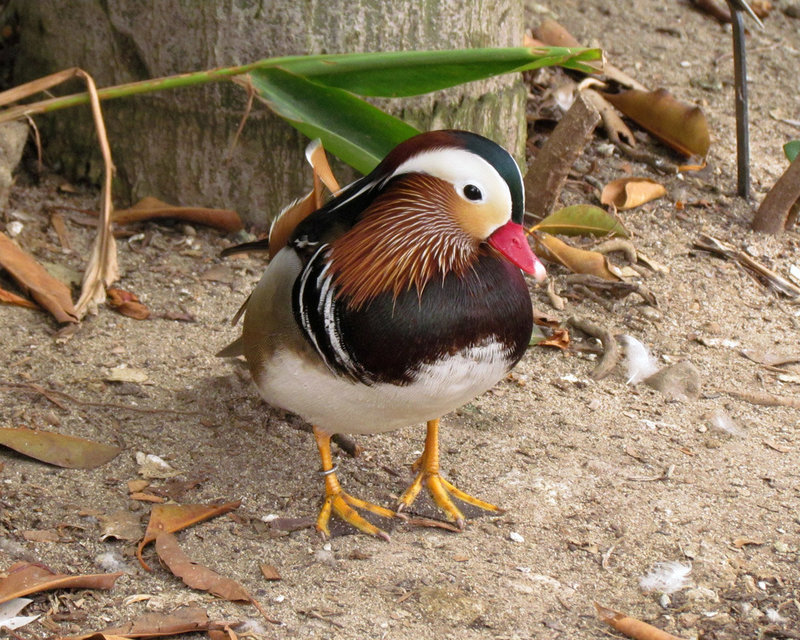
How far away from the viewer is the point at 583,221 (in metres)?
4.01

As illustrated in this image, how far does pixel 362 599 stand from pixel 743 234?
2.61 meters

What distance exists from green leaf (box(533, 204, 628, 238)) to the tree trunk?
0.38 meters

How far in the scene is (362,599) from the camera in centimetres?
242

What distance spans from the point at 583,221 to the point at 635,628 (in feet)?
6.60

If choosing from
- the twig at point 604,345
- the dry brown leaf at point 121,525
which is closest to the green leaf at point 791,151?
the twig at point 604,345

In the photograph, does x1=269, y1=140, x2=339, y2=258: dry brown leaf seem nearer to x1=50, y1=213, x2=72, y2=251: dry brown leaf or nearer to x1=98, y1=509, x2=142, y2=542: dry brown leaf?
x1=98, y1=509, x2=142, y2=542: dry brown leaf

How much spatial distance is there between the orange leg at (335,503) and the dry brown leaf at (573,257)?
142 centimetres


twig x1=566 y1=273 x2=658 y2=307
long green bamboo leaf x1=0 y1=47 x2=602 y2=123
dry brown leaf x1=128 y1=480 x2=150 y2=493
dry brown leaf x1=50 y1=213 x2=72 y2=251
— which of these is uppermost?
long green bamboo leaf x1=0 y1=47 x2=602 y2=123

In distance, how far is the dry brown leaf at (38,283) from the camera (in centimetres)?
348

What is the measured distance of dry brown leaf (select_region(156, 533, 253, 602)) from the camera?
239 centimetres

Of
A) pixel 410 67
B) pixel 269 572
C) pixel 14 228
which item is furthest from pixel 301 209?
pixel 14 228

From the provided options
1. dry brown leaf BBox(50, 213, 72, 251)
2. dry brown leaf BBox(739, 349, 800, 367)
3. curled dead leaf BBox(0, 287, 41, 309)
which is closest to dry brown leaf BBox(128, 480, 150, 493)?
curled dead leaf BBox(0, 287, 41, 309)

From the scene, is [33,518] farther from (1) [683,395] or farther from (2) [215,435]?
(1) [683,395]

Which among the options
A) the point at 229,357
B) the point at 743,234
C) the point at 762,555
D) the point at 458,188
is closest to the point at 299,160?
the point at 229,357
